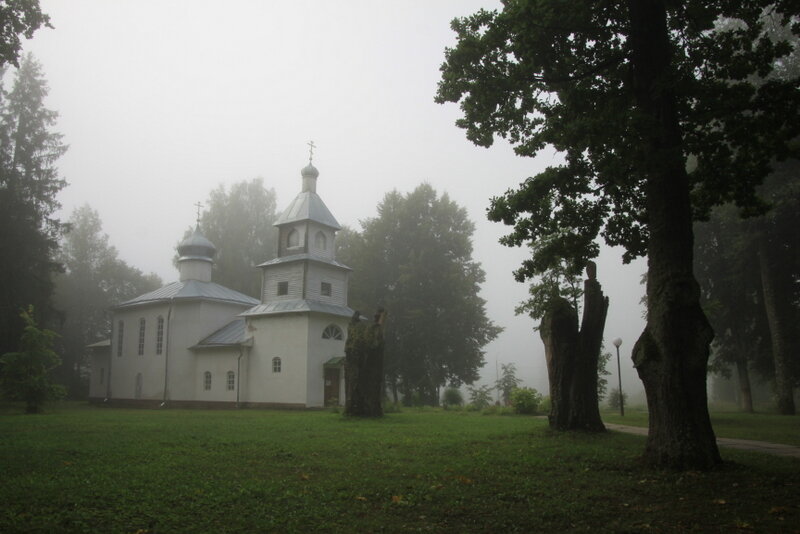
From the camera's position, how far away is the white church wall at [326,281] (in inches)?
1315

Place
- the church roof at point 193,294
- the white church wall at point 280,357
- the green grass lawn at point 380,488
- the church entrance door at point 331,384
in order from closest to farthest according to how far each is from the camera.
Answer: the green grass lawn at point 380,488 < the white church wall at point 280,357 < the church entrance door at point 331,384 < the church roof at point 193,294

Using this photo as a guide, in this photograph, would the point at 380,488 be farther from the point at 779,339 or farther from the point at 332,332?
the point at 332,332

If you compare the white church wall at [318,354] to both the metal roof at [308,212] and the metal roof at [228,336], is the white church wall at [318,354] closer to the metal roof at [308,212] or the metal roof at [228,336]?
the metal roof at [228,336]

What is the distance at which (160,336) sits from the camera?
37562 mm

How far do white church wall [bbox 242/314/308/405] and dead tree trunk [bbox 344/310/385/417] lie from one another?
10511mm

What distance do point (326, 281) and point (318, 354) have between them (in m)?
4.89

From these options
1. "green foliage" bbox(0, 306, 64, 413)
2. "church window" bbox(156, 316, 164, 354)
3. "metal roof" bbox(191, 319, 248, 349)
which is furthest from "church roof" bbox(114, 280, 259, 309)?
"green foliage" bbox(0, 306, 64, 413)

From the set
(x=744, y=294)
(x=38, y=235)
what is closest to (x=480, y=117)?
(x=744, y=294)

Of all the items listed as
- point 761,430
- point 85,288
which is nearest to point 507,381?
point 761,430

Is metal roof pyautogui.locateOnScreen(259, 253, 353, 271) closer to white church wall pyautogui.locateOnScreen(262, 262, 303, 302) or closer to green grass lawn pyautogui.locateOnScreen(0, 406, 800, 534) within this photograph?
white church wall pyautogui.locateOnScreen(262, 262, 303, 302)

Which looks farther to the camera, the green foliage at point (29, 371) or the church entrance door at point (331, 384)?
the church entrance door at point (331, 384)

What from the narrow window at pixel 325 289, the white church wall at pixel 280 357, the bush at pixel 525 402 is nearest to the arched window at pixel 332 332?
the white church wall at pixel 280 357

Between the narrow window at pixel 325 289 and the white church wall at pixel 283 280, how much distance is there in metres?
1.42

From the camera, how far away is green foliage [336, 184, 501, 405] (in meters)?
40.2
